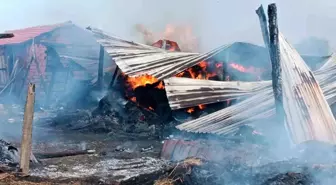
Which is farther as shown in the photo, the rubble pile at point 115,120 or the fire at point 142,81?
the fire at point 142,81

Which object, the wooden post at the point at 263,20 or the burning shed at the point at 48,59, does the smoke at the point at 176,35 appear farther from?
the wooden post at the point at 263,20

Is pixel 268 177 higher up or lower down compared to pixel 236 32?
lower down

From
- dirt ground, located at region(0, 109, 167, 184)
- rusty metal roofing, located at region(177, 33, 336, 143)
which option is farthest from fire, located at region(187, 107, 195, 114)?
rusty metal roofing, located at region(177, 33, 336, 143)

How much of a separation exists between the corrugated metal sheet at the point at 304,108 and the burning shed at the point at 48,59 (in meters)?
11.9

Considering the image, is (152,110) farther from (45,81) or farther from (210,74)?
(45,81)

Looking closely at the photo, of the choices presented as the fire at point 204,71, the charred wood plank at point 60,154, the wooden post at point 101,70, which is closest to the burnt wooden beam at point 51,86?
the wooden post at point 101,70

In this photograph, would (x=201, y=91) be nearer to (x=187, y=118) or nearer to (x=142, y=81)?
(x=187, y=118)

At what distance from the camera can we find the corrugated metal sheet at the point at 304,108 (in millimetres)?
6906

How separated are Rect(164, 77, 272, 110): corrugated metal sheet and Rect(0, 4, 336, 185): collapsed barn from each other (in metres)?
0.03

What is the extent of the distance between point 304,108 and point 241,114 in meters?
2.25

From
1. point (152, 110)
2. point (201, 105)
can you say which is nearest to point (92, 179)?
point (201, 105)

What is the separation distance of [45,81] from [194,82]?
11314mm

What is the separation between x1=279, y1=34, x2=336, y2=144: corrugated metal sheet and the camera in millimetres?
6906

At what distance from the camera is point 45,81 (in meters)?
20.9
